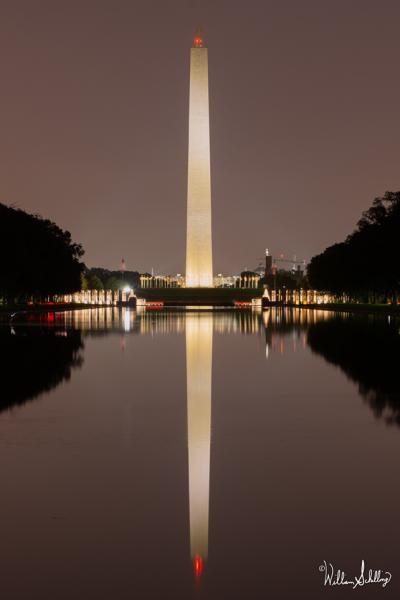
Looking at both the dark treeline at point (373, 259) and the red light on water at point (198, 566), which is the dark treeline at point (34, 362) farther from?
the dark treeline at point (373, 259)

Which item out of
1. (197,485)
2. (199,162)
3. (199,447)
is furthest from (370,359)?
(199,162)

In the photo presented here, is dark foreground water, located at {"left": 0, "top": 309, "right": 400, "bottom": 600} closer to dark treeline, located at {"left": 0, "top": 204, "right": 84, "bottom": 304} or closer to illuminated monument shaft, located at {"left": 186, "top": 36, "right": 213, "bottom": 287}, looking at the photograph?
dark treeline, located at {"left": 0, "top": 204, "right": 84, "bottom": 304}

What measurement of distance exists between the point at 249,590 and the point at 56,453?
15.7 ft

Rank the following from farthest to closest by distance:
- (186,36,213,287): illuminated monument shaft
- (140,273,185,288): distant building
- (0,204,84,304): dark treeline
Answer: (140,273,185,288): distant building → (186,36,213,287): illuminated monument shaft → (0,204,84,304): dark treeline

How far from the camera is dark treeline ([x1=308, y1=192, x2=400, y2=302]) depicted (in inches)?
2685

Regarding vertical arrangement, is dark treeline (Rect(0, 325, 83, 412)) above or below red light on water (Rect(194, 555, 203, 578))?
above

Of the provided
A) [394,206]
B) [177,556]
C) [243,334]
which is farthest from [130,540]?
[394,206]

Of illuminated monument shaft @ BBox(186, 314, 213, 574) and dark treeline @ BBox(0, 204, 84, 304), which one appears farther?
dark treeline @ BBox(0, 204, 84, 304)

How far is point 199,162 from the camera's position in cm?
9900

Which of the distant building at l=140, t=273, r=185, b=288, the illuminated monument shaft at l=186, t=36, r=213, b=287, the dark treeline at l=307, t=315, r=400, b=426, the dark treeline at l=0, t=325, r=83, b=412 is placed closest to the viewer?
the dark treeline at l=307, t=315, r=400, b=426

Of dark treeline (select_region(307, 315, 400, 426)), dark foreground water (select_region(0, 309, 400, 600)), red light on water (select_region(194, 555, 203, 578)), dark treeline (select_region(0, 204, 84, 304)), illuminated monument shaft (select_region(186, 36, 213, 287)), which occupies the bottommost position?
red light on water (select_region(194, 555, 203, 578))

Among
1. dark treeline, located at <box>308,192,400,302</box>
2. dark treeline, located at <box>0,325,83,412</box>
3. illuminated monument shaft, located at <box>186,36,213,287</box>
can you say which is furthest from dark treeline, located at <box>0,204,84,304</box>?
dark treeline, located at <box>0,325,83,412</box>

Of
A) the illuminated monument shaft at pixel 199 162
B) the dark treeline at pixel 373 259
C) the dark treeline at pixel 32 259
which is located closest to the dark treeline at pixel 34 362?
the dark treeline at pixel 32 259

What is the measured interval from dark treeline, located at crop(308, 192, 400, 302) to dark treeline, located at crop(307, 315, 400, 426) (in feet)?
106
